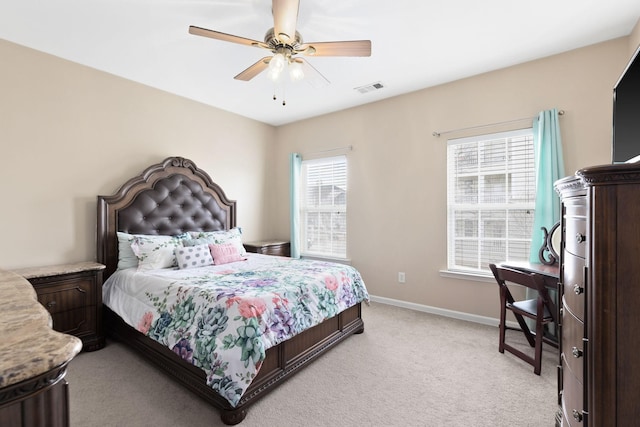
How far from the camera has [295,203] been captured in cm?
478

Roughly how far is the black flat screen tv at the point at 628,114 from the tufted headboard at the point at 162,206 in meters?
3.96

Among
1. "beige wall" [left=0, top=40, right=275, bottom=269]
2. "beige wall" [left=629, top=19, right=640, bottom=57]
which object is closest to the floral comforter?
"beige wall" [left=0, top=40, right=275, bottom=269]

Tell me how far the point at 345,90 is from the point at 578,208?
297 cm

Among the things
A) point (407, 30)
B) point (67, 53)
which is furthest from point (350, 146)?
point (67, 53)

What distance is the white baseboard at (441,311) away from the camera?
3.27 metres

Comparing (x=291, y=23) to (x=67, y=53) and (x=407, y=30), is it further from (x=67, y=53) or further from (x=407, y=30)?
(x=67, y=53)

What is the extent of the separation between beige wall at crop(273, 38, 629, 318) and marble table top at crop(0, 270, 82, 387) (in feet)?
11.6

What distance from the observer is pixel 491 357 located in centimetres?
256

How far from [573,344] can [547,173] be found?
206cm

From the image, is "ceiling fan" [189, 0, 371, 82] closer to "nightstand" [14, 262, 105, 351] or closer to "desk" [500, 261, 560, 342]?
"desk" [500, 261, 560, 342]

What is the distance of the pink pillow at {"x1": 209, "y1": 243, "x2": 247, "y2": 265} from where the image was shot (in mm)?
3344

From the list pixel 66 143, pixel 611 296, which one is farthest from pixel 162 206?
pixel 611 296

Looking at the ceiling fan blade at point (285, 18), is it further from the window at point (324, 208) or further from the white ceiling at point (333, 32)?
the window at point (324, 208)

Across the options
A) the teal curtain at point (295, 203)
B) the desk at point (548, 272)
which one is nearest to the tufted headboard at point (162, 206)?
the teal curtain at point (295, 203)
